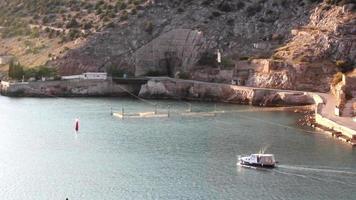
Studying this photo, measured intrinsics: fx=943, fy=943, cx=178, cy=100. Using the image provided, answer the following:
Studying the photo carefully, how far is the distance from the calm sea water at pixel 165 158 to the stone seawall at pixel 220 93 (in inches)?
→ 328

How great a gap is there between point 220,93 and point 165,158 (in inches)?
1609

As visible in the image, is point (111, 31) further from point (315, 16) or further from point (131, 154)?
point (131, 154)

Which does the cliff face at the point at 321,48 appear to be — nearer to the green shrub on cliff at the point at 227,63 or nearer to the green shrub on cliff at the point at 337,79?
the green shrub on cliff at the point at 337,79

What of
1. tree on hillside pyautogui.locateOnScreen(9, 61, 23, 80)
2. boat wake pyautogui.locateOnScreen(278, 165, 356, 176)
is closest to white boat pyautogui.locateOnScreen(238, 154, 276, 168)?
boat wake pyautogui.locateOnScreen(278, 165, 356, 176)

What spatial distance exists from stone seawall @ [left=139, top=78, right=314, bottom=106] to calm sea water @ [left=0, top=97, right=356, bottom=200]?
8330mm

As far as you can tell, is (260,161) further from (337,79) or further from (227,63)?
(227,63)

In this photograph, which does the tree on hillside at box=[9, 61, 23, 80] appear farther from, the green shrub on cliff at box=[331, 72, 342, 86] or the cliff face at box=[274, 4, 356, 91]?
the green shrub on cliff at box=[331, 72, 342, 86]

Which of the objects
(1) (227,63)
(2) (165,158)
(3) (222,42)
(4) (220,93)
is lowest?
(2) (165,158)

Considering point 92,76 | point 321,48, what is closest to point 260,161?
point 321,48

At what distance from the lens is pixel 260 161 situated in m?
67.0

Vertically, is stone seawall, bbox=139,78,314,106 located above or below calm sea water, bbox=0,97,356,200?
above

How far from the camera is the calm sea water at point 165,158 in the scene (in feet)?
196

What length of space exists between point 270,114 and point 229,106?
30.1ft

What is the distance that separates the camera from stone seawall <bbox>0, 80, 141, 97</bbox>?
380 ft
